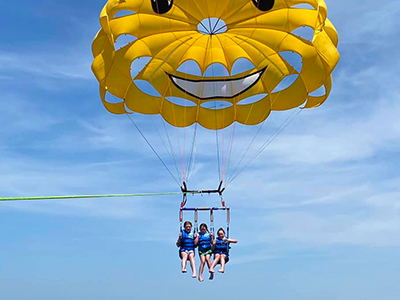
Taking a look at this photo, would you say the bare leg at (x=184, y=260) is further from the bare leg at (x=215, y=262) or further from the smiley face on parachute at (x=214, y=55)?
the smiley face on parachute at (x=214, y=55)

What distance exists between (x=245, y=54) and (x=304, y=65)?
1661 mm

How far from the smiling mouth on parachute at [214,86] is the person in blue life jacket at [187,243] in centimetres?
386

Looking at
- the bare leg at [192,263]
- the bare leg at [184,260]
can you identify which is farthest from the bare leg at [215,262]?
the bare leg at [184,260]

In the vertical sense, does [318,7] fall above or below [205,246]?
above

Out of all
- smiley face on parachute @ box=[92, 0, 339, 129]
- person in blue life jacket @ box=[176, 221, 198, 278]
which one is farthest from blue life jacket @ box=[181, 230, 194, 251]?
smiley face on parachute @ box=[92, 0, 339, 129]

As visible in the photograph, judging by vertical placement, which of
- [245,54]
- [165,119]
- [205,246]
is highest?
[245,54]

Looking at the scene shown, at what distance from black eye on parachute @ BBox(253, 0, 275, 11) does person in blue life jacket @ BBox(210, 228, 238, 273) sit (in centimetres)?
558

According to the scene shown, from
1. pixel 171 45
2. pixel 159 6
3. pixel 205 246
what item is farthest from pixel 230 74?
pixel 205 246

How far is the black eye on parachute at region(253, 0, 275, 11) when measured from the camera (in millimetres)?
15234

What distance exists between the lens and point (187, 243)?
14914mm

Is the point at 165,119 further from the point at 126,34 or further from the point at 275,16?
the point at 275,16

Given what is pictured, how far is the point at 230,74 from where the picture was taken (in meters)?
16.9

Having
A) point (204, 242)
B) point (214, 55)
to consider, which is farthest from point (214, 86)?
point (204, 242)

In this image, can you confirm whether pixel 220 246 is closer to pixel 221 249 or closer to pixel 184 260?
pixel 221 249
